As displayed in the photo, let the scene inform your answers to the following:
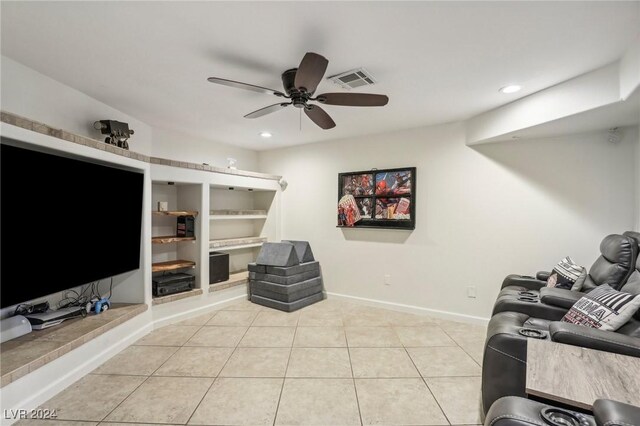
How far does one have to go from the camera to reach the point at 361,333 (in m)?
3.31

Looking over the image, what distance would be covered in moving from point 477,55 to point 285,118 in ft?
6.84

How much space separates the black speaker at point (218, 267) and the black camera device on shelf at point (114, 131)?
178 centimetres

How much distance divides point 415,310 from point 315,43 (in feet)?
11.0

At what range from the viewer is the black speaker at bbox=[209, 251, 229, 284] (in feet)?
13.5

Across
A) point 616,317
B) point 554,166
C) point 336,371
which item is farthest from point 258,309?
point 554,166

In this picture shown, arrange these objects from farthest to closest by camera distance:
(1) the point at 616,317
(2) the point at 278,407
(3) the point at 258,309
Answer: (3) the point at 258,309
(2) the point at 278,407
(1) the point at 616,317

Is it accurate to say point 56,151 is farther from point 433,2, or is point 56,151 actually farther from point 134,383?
point 433,2

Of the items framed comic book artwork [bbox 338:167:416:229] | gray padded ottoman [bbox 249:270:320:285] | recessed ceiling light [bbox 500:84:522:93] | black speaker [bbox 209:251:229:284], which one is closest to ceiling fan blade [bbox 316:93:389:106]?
recessed ceiling light [bbox 500:84:522:93]

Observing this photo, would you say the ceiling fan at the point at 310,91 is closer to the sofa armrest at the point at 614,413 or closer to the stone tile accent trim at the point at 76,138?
the stone tile accent trim at the point at 76,138

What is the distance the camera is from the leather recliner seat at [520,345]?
1.58 metres

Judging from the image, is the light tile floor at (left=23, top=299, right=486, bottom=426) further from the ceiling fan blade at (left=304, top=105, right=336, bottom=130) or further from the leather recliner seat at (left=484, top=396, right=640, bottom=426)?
the ceiling fan blade at (left=304, top=105, right=336, bottom=130)

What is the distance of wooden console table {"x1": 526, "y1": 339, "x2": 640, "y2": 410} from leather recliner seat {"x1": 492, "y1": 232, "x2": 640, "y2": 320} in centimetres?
100

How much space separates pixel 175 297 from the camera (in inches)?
141

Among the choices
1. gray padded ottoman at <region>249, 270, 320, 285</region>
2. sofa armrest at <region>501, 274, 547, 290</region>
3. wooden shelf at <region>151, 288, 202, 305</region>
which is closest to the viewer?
sofa armrest at <region>501, 274, 547, 290</region>
